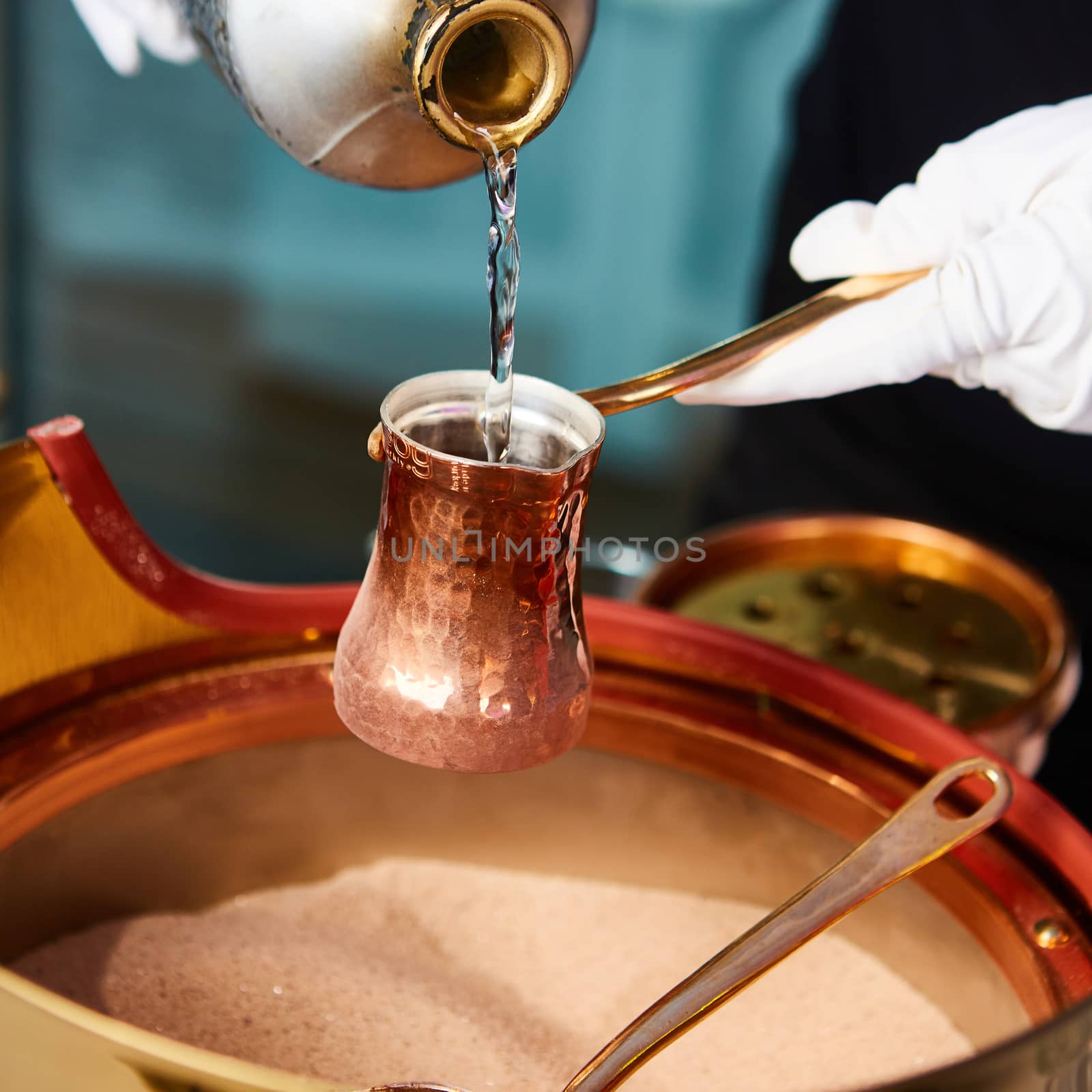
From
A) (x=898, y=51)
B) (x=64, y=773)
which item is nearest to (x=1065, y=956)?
(x=64, y=773)

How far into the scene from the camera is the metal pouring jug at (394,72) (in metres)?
0.46

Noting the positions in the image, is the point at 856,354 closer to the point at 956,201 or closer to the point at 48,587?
the point at 956,201

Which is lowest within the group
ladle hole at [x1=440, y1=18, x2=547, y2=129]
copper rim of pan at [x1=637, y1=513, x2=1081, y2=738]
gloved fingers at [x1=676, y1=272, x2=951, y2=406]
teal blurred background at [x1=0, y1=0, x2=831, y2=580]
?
teal blurred background at [x1=0, y1=0, x2=831, y2=580]

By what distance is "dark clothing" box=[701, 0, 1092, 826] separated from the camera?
3.70ft

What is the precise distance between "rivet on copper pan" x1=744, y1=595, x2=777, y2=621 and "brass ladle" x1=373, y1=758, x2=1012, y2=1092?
346mm

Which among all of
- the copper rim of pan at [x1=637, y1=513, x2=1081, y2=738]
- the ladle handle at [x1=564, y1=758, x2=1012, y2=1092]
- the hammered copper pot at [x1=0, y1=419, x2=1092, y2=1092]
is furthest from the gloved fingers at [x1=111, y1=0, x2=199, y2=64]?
the ladle handle at [x1=564, y1=758, x2=1012, y2=1092]

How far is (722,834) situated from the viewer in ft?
2.07

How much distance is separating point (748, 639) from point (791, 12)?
1805 millimetres

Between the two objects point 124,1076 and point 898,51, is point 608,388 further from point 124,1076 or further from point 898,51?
point 898,51

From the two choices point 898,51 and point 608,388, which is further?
point 898,51

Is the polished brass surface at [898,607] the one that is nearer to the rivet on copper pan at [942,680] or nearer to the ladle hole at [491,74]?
the rivet on copper pan at [942,680]

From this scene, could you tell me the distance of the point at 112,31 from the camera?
81 centimetres

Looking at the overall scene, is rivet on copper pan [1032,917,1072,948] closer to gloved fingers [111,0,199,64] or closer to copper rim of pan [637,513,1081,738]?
copper rim of pan [637,513,1081,738]

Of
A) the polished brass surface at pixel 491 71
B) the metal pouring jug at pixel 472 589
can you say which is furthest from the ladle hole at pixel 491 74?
the metal pouring jug at pixel 472 589
